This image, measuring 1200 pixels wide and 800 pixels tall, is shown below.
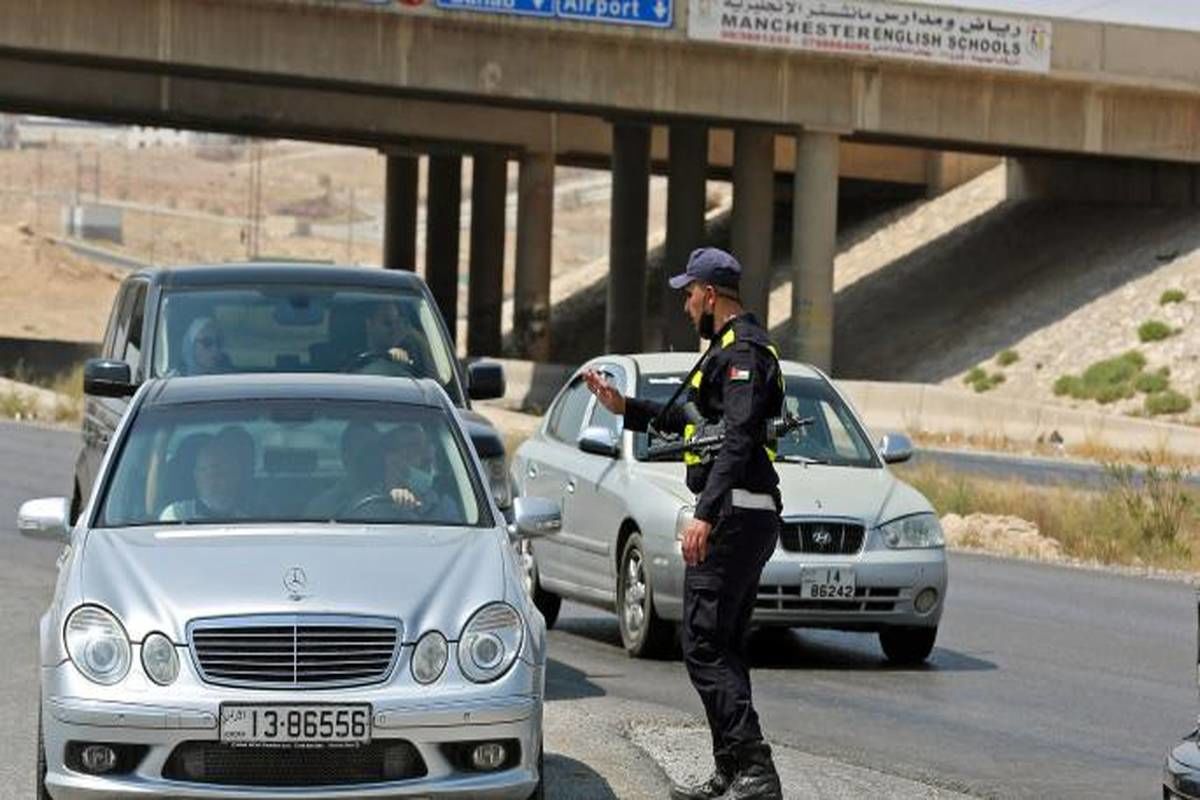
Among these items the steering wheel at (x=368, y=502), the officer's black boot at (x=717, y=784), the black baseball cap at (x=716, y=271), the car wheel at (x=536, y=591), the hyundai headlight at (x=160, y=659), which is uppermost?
the black baseball cap at (x=716, y=271)

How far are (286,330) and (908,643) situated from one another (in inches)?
153

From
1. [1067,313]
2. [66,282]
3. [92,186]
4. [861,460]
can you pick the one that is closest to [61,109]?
[1067,313]

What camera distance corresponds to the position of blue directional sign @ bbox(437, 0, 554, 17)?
4903 centimetres

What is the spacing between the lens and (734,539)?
10117 millimetres

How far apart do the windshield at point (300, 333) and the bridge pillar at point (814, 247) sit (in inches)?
1547

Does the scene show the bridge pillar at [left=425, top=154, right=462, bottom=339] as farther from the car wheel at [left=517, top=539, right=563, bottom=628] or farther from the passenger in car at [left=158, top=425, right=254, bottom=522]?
the passenger in car at [left=158, top=425, right=254, bottom=522]

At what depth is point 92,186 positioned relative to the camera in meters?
176

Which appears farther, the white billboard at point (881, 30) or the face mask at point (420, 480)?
the white billboard at point (881, 30)

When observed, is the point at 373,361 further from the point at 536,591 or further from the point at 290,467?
the point at 290,467

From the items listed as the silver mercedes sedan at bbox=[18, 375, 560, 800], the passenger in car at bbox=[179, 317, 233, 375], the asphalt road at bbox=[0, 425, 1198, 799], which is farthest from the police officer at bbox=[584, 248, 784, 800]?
the passenger in car at bbox=[179, 317, 233, 375]

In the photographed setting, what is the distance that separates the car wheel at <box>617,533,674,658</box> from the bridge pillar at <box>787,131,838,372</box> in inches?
1511

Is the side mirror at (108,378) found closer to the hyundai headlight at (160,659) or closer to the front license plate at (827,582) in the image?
the front license plate at (827,582)

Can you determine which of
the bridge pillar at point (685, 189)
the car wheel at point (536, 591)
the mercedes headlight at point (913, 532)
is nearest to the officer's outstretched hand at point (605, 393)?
the mercedes headlight at point (913, 532)

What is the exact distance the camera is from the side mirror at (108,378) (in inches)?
553
